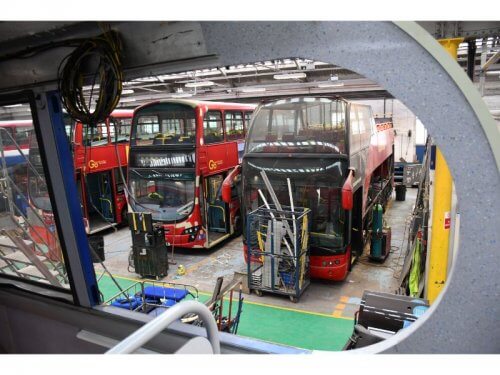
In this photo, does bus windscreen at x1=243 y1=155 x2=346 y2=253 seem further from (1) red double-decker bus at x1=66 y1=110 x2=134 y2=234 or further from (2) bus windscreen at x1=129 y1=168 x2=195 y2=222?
(1) red double-decker bus at x1=66 y1=110 x2=134 y2=234

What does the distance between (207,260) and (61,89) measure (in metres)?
6.92

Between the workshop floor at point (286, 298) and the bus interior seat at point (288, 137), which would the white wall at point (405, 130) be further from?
the bus interior seat at point (288, 137)

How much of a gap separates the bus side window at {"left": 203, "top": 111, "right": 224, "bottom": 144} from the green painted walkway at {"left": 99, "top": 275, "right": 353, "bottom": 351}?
167 inches

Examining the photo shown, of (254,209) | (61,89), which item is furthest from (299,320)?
(61,89)

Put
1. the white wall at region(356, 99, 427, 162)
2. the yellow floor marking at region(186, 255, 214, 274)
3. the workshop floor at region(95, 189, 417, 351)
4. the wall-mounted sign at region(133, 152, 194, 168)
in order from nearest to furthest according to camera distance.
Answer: the workshop floor at region(95, 189, 417, 351) < the yellow floor marking at region(186, 255, 214, 274) < the wall-mounted sign at region(133, 152, 194, 168) < the white wall at region(356, 99, 427, 162)

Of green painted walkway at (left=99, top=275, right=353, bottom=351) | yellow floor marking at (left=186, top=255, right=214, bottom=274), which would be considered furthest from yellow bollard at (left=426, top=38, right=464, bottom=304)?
yellow floor marking at (left=186, top=255, right=214, bottom=274)

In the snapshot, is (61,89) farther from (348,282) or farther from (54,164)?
(348,282)

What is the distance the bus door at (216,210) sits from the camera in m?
9.69

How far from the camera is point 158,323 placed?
1454mm

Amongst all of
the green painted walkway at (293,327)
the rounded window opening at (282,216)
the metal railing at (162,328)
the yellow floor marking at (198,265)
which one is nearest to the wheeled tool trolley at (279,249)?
the rounded window opening at (282,216)

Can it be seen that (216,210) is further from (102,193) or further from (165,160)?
(102,193)

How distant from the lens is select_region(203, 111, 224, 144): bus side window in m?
9.20

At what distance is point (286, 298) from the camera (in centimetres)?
710

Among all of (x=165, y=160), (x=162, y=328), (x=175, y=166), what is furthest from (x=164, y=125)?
(x=162, y=328)
